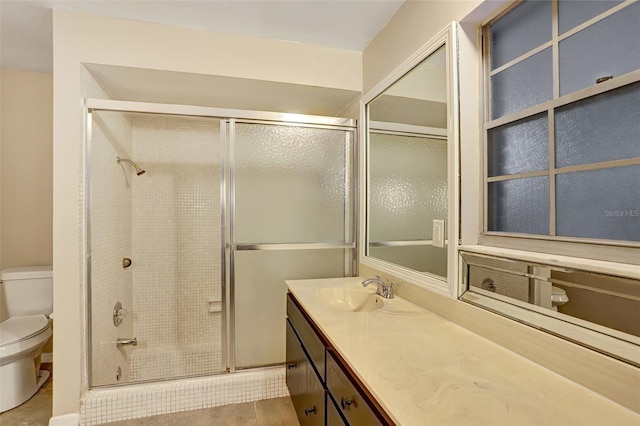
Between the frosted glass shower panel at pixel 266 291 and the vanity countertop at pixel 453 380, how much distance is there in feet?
3.40

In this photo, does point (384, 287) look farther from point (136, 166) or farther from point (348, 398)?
point (136, 166)

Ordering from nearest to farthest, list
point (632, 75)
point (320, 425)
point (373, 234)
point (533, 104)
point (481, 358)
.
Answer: point (632, 75)
point (481, 358)
point (533, 104)
point (320, 425)
point (373, 234)

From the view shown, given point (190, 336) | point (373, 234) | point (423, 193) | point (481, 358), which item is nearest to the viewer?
point (481, 358)

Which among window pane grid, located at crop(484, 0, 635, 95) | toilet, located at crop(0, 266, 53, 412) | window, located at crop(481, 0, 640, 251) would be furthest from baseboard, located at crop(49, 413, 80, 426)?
window pane grid, located at crop(484, 0, 635, 95)

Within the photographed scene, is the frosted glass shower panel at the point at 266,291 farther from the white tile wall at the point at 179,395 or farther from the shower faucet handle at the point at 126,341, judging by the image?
the shower faucet handle at the point at 126,341

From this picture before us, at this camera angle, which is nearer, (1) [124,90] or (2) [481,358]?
(2) [481,358]

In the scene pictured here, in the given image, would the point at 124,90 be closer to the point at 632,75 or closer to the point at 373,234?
the point at 373,234

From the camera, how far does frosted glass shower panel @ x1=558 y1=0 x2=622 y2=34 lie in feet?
3.00

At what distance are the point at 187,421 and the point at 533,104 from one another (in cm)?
245

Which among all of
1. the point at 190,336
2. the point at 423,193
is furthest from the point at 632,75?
the point at 190,336

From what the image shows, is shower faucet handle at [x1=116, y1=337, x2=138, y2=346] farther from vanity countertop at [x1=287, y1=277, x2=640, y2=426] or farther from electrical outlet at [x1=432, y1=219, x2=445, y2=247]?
electrical outlet at [x1=432, y1=219, x2=445, y2=247]

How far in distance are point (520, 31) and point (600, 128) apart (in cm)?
53

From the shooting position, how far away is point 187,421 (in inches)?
75.4

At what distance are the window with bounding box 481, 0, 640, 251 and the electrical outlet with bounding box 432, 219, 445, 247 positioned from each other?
0.19 meters
